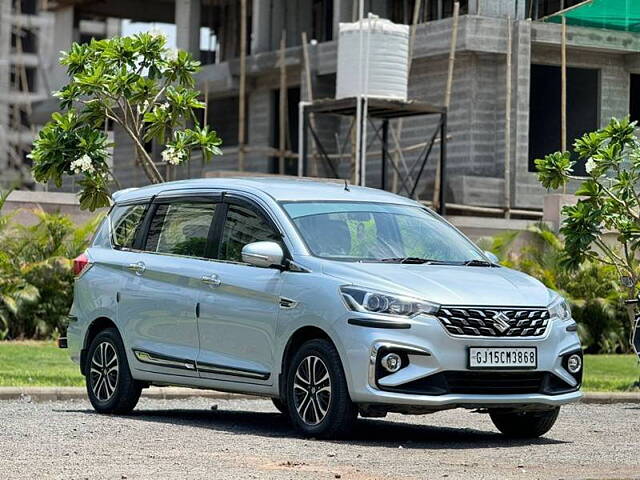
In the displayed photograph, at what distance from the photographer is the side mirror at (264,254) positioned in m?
11.6

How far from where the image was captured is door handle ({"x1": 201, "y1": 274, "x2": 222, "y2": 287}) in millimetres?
12195

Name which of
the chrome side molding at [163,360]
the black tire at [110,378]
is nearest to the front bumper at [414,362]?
the chrome side molding at [163,360]

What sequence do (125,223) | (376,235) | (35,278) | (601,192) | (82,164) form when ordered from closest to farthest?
(376,235) < (125,223) < (601,192) < (82,164) < (35,278)

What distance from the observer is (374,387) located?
35.2 feet

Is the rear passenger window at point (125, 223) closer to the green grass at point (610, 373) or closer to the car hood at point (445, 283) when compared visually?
the car hood at point (445, 283)

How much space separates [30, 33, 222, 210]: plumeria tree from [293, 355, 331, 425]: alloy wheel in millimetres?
6794

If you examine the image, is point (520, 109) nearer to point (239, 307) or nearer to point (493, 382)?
point (239, 307)

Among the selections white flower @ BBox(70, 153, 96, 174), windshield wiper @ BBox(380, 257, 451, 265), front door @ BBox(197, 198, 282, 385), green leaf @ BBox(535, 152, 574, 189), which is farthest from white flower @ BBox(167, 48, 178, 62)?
windshield wiper @ BBox(380, 257, 451, 265)

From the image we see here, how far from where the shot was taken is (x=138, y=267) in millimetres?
13172

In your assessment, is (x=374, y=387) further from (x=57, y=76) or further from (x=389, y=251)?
(x=57, y=76)

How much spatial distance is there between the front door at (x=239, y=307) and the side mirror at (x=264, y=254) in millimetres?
122

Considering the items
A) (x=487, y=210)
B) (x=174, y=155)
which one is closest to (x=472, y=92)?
(x=487, y=210)

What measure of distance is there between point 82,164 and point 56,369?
2.59m

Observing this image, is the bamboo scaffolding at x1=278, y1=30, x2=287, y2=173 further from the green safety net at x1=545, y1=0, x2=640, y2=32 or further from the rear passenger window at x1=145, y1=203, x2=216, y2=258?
the rear passenger window at x1=145, y1=203, x2=216, y2=258
